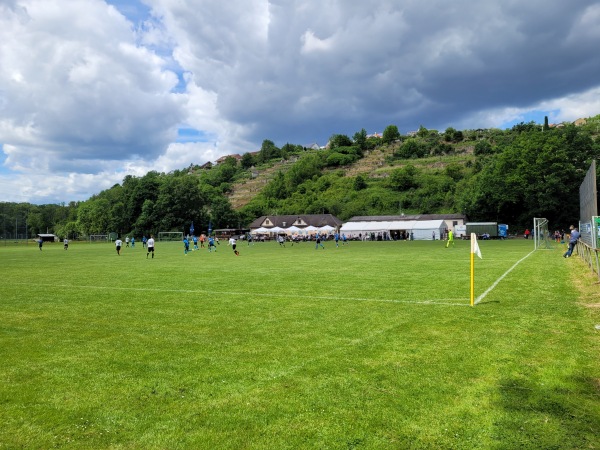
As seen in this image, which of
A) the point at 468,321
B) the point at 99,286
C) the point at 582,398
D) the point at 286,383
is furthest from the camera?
the point at 99,286

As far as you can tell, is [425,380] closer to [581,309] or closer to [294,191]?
[581,309]

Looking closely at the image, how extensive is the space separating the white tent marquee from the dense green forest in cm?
1019

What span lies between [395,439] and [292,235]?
80.0 metres

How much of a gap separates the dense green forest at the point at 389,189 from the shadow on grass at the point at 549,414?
73.3m

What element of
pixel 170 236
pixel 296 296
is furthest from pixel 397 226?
pixel 296 296

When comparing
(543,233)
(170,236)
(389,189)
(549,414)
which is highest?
(389,189)

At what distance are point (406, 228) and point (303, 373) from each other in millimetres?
75506

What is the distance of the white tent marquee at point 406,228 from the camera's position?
76412 mm

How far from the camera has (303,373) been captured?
5.73m

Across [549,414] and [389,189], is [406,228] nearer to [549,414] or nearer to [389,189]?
[389,189]

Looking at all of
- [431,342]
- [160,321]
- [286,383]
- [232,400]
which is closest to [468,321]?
[431,342]

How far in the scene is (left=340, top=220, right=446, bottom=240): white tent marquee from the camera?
76412 mm

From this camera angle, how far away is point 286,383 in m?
5.38

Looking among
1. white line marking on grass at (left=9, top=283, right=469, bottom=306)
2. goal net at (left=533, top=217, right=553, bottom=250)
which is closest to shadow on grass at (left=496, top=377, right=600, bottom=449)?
white line marking on grass at (left=9, top=283, right=469, bottom=306)
